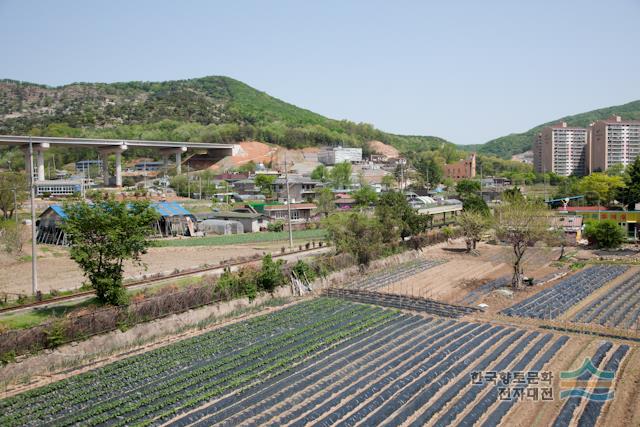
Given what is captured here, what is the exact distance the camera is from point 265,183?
67812mm

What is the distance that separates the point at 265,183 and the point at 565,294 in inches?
1929

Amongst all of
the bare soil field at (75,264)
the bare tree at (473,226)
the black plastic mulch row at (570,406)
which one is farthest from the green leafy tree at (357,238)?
the black plastic mulch row at (570,406)

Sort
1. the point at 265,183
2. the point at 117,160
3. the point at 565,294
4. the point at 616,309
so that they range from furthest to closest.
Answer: the point at 117,160, the point at 265,183, the point at 565,294, the point at 616,309

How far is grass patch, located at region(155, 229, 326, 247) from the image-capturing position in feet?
121

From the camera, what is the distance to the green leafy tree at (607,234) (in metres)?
35.0

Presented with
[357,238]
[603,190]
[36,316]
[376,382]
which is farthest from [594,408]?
[603,190]

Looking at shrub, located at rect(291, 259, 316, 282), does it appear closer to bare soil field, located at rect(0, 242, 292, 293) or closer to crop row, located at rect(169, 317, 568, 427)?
bare soil field, located at rect(0, 242, 292, 293)

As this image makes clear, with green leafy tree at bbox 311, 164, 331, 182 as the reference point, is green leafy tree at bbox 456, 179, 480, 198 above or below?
below

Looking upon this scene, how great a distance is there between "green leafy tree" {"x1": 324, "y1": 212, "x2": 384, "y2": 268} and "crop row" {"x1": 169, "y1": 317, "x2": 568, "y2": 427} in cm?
1140

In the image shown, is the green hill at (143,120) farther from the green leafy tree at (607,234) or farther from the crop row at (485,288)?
the crop row at (485,288)

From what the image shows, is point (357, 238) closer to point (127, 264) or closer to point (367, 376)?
point (127, 264)

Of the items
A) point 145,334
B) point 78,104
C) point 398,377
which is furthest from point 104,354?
point 78,104

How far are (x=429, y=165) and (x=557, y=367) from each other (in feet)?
270

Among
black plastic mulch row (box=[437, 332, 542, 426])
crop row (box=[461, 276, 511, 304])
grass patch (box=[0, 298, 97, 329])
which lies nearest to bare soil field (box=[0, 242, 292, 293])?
grass patch (box=[0, 298, 97, 329])
